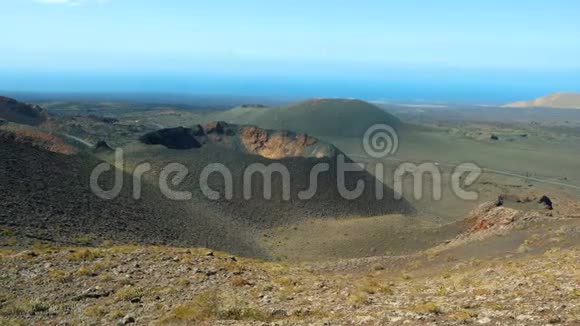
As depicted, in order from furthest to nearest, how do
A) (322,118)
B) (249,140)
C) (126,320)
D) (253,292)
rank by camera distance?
(322,118)
(249,140)
(253,292)
(126,320)

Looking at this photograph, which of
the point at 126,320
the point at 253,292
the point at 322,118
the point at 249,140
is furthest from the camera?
the point at 322,118

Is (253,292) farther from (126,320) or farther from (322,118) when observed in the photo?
(322,118)

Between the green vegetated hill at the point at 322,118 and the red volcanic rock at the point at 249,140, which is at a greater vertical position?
the green vegetated hill at the point at 322,118

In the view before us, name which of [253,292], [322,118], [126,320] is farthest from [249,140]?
[322,118]

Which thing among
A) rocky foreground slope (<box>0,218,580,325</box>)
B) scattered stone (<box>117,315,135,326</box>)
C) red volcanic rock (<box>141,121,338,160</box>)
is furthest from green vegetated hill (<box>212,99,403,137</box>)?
scattered stone (<box>117,315,135,326</box>)

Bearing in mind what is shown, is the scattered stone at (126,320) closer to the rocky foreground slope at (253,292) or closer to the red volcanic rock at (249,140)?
the rocky foreground slope at (253,292)

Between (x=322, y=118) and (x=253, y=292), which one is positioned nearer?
(x=253, y=292)

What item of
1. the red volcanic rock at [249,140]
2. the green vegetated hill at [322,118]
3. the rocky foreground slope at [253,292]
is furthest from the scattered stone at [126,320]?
the green vegetated hill at [322,118]

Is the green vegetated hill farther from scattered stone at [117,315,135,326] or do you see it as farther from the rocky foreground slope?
scattered stone at [117,315,135,326]

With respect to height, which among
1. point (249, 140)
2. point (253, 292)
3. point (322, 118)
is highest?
point (322, 118)

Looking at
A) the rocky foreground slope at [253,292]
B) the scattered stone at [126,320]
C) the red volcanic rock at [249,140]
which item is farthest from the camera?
the red volcanic rock at [249,140]
